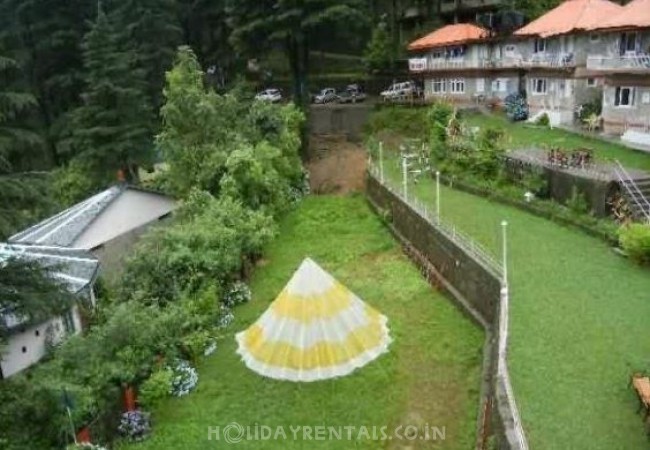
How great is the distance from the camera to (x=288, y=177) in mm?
34562

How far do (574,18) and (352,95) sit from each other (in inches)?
758

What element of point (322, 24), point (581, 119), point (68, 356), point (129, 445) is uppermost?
point (322, 24)

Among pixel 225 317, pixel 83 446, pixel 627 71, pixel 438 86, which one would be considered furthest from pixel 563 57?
pixel 83 446

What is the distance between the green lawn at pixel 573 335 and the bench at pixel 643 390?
283 millimetres

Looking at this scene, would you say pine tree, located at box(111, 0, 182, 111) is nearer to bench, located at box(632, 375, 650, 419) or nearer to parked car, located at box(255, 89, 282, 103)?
parked car, located at box(255, 89, 282, 103)

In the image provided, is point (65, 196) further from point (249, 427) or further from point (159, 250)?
point (249, 427)

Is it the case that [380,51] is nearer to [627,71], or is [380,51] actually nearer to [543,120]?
[543,120]

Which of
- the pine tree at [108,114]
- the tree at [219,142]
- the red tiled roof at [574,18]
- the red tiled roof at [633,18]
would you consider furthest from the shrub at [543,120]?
the pine tree at [108,114]

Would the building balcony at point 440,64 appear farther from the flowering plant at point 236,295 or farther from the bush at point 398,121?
the flowering plant at point 236,295

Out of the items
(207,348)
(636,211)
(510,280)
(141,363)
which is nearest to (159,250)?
(207,348)

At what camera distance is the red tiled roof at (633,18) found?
30359mm

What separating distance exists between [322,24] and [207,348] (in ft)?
87.7

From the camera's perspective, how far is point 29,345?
779 inches

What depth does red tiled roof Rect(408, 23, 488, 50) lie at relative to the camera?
149 ft
